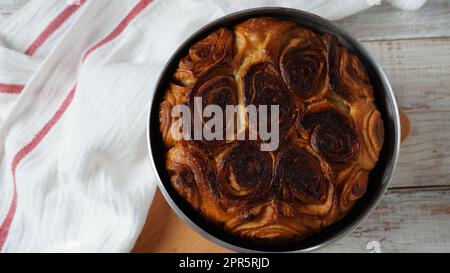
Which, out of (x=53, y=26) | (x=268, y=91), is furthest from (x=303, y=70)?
(x=53, y=26)

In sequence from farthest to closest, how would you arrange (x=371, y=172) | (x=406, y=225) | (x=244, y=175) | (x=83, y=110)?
(x=406, y=225), (x=83, y=110), (x=371, y=172), (x=244, y=175)

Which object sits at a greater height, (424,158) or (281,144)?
(281,144)

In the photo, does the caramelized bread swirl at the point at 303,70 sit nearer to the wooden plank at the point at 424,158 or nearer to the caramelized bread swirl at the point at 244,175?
the caramelized bread swirl at the point at 244,175

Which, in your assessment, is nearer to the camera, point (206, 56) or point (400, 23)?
point (206, 56)

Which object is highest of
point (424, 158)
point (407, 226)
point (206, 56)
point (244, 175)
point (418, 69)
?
point (206, 56)

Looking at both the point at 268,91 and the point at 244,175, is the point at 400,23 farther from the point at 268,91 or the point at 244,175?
the point at 244,175
